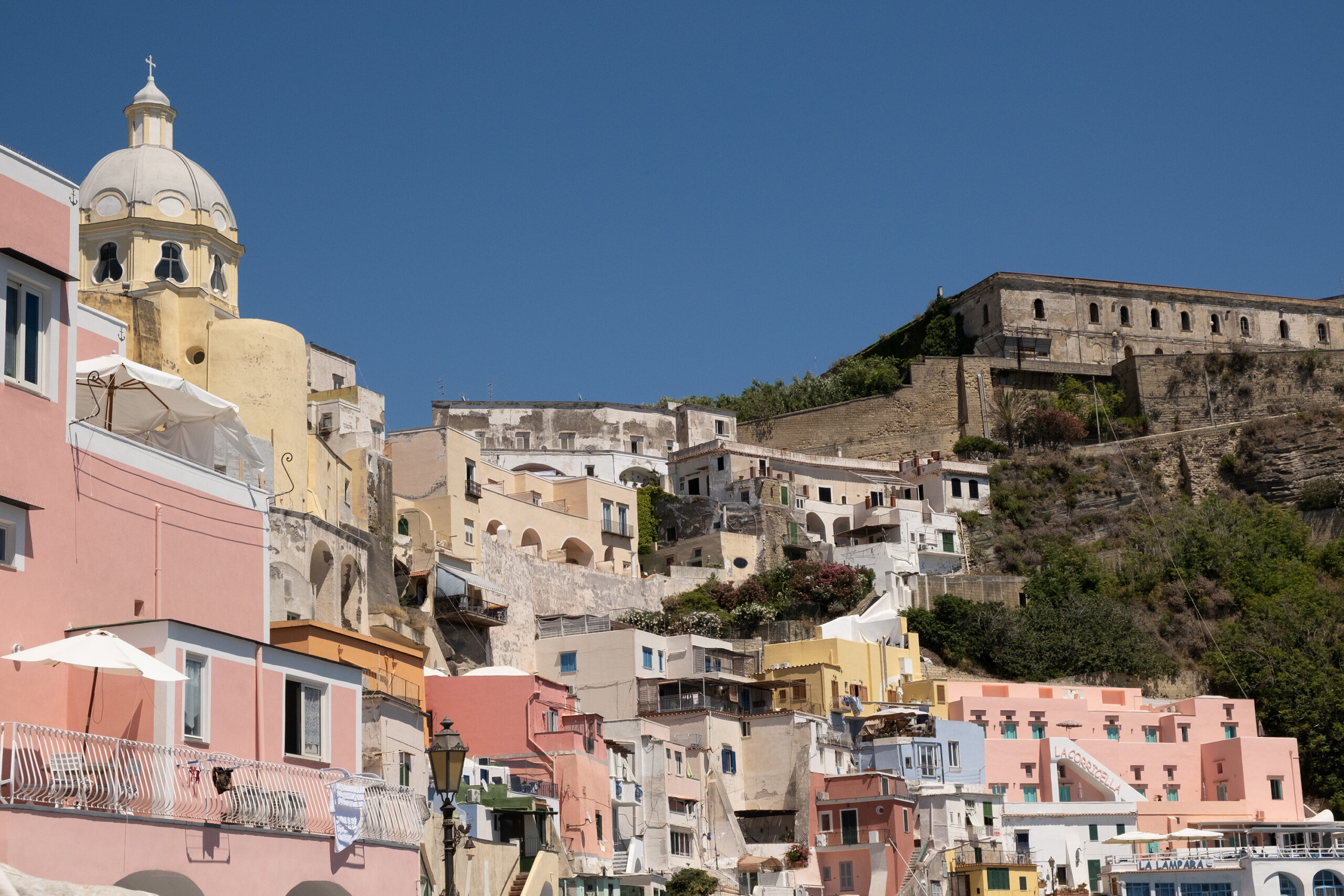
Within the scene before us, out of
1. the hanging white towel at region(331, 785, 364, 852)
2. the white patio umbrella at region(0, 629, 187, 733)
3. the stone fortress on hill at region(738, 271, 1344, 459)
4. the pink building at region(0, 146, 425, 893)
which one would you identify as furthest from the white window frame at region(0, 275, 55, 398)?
the stone fortress on hill at region(738, 271, 1344, 459)

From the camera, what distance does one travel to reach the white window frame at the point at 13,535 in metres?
15.6

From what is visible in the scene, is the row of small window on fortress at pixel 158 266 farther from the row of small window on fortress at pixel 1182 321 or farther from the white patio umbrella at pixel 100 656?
the row of small window on fortress at pixel 1182 321

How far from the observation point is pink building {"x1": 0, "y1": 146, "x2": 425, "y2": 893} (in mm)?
13836

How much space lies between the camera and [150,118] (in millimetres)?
41656

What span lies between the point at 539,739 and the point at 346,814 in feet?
64.8

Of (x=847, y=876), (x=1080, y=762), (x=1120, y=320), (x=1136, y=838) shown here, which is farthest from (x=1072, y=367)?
(x=847, y=876)

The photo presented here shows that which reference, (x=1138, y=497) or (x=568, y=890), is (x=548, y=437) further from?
(x=568, y=890)

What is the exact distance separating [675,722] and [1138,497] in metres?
29.8

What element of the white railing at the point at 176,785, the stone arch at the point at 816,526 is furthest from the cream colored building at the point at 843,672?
the white railing at the point at 176,785

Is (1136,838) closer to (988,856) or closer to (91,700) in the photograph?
(988,856)

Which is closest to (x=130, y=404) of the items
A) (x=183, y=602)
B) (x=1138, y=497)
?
(x=183, y=602)

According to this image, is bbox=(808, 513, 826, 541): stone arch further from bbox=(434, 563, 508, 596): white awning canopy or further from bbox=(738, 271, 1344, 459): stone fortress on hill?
bbox=(434, 563, 508, 596): white awning canopy

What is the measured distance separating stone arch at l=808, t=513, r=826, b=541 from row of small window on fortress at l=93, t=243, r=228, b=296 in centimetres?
2907

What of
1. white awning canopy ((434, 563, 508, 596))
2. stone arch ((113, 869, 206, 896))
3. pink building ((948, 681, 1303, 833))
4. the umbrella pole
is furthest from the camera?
pink building ((948, 681, 1303, 833))
